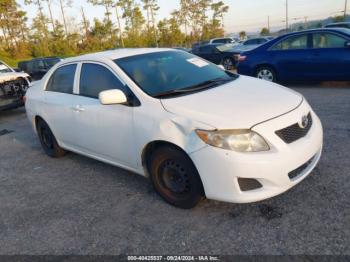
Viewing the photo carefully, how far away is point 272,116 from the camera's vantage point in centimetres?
285

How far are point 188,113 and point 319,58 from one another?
6151 millimetres

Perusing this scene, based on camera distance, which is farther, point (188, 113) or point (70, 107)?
point (70, 107)

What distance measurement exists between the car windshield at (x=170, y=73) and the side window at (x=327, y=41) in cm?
480

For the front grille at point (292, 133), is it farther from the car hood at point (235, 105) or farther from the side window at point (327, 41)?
the side window at point (327, 41)

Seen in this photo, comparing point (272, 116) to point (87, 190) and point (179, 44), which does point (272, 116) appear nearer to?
point (87, 190)

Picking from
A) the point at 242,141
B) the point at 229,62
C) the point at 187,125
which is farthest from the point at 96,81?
the point at 229,62

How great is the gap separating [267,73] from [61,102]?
6.07 m

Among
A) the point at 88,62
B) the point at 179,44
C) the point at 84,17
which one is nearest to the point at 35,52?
the point at 84,17

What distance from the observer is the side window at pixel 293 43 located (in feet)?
26.8

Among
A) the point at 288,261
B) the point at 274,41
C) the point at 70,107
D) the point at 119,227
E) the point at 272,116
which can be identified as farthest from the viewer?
the point at 274,41

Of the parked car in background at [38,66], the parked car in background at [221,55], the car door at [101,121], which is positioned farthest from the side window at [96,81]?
the parked car in background at [38,66]

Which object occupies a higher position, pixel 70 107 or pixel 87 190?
pixel 70 107

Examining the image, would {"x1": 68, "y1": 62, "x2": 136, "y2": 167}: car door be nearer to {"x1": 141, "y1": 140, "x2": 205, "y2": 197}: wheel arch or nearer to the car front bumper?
{"x1": 141, "y1": 140, "x2": 205, "y2": 197}: wheel arch

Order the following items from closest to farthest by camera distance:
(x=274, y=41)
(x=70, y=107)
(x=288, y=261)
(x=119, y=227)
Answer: (x=288, y=261), (x=119, y=227), (x=70, y=107), (x=274, y=41)
